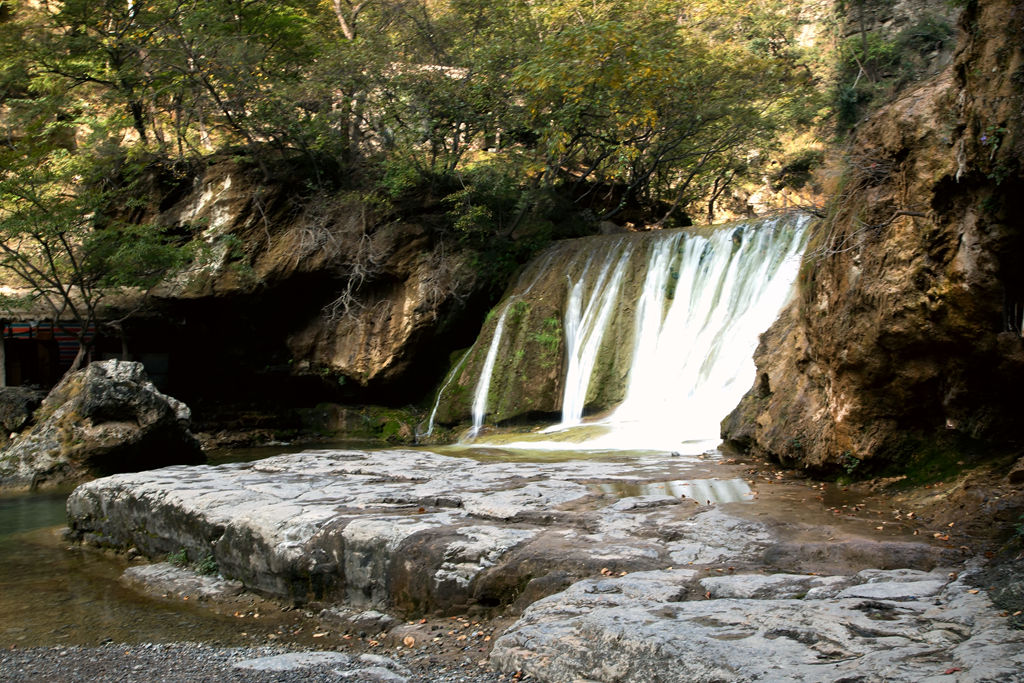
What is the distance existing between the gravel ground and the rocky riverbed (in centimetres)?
4

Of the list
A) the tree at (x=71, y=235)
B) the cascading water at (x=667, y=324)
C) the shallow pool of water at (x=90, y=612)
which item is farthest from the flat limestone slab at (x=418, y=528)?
the tree at (x=71, y=235)

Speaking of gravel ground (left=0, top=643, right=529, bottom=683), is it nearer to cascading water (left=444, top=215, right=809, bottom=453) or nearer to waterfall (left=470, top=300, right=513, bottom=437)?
cascading water (left=444, top=215, right=809, bottom=453)

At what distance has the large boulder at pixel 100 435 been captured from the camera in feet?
43.1

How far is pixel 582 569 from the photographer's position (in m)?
4.80

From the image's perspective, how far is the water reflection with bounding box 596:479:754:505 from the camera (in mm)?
6520

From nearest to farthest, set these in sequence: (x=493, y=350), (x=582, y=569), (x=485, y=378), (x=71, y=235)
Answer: (x=582, y=569) → (x=485, y=378) → (x=493, y=350) → (x=71, y=235)

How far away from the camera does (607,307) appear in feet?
48.4

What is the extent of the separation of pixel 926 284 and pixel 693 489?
97.3 inches

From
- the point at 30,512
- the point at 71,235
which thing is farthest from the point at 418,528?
the point at 71,235

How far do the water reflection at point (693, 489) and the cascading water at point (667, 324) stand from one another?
3.22 m

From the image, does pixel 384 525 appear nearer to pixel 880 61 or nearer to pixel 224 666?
pixel 224 666

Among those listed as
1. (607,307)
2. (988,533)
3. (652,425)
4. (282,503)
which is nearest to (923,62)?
(607,307)

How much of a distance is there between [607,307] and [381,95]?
22.8 ft

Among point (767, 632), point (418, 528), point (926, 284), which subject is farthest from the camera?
point (926, 284)
